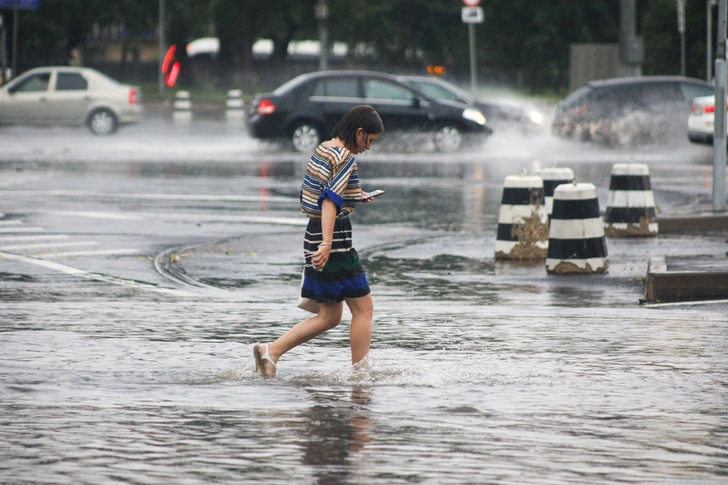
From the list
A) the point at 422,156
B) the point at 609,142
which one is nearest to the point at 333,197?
the point at 422,156

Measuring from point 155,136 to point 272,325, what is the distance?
90.4 ft

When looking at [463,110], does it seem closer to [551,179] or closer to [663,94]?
[663,94]

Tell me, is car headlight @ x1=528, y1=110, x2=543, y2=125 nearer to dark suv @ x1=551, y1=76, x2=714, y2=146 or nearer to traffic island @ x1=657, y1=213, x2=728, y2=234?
dark suv @ x1=551, y1=76, x2=714, y2=146

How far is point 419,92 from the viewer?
2980 cm

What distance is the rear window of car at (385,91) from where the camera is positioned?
2989 centimetres

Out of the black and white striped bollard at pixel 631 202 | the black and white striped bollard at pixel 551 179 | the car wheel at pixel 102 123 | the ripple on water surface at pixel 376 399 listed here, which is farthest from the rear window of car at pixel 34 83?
the ripple on water surface at pixel 376 399

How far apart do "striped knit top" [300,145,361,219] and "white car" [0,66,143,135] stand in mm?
29693

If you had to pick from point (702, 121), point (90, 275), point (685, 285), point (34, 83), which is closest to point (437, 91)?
point (702, 121)

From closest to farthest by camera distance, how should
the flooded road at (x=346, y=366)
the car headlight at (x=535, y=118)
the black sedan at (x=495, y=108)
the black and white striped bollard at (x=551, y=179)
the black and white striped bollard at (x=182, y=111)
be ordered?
the flooded road at (x=346, y=366), the black and white striped bollard at (x=551, y=179), the black sedan at (x=495, y=108), the car headlight at (x=535, y=118), the black and white striped bollard at (x=182, y=111)

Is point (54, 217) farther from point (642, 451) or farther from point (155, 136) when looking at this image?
point (155, 136)

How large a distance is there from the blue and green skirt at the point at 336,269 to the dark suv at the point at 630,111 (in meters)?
23.9

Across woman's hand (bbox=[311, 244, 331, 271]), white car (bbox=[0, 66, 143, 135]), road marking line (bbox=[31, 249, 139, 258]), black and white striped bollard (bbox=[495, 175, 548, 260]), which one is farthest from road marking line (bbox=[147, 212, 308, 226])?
white car (bbox=[0, 66, 143, 135])

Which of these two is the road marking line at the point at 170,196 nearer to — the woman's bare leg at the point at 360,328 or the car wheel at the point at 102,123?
the woman's bare leg at the point at 360,328

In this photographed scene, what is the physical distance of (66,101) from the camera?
122 feet
